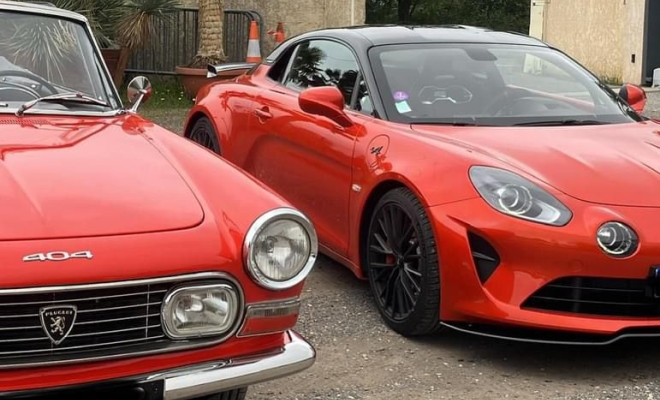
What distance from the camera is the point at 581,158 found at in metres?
3.89

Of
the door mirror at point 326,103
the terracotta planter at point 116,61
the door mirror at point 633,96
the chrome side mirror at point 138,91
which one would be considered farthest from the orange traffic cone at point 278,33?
the chrome side mirror at point 138,91

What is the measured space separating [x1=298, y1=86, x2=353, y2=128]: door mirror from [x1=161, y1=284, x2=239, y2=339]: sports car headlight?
2007 mm

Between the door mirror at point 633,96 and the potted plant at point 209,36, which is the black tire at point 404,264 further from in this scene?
the potted plant at point 209,36

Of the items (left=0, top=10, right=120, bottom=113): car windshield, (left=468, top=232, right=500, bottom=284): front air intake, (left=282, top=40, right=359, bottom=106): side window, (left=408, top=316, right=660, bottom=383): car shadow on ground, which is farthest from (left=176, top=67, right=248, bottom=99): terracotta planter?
(left=468, top=232, right=500, bottom=284): front air intake

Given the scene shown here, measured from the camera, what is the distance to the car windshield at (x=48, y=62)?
3.70 metres

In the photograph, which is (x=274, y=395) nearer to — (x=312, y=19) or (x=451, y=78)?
(x=451, y=78)

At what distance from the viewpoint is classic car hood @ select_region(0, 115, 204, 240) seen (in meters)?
2.55

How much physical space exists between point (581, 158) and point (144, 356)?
214cm

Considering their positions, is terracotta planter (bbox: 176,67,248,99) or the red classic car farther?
terracotta planter (bbox: 176,67,248,99)

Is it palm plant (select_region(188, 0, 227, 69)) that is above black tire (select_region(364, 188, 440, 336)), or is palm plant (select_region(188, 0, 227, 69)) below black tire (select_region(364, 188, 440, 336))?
above

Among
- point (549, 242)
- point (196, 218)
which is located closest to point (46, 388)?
point (196, 218)

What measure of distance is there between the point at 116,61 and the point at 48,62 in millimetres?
8405

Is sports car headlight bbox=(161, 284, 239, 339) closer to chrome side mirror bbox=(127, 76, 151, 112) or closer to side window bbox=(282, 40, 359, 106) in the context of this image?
chrome side mirror bbox=(127, 76, 151, 112)

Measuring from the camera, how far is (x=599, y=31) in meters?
17.7
